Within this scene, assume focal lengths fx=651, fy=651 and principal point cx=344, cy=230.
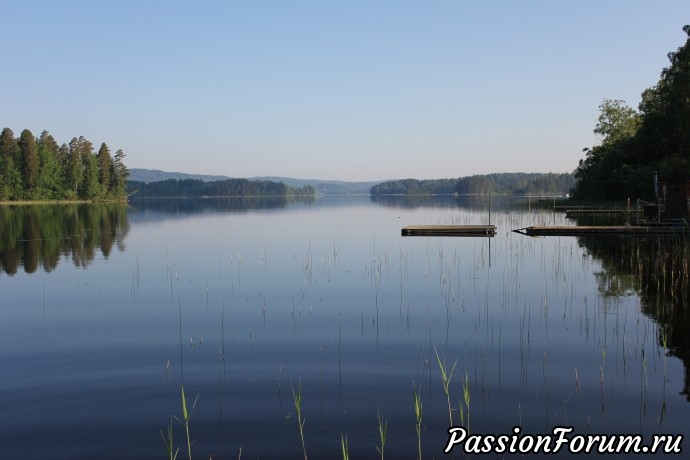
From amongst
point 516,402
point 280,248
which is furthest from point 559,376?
point 280,248

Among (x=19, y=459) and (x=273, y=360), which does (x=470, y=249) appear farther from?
(x=19, y=459)

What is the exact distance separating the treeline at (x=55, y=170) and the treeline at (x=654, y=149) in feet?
359

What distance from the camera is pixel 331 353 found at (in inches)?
541

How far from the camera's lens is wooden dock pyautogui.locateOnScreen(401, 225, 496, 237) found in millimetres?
43562

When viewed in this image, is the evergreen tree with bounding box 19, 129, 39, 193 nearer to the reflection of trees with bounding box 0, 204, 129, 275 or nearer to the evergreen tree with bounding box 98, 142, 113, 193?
the evergreen tree with bounding box 98, 142, 113, 193

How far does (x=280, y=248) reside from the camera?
38.4 meters

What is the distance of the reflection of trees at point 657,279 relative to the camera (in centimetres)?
1467

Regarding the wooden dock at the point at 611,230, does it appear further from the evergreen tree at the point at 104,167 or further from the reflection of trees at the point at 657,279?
the evergreen tree at the point at 104,167

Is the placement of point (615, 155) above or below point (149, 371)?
above

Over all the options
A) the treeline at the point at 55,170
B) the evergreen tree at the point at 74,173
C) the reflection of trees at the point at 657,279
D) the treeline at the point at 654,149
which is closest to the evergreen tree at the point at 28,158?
the treeline at the point at 55,170

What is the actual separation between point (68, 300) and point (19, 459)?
44.1 feet

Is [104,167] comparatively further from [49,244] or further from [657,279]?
[657,279]

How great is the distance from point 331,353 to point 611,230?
1206 inches

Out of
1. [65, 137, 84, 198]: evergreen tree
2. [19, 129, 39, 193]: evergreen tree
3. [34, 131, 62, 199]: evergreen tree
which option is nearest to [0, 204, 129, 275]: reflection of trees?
[19, 129, 39, 193]: evergreen tree
